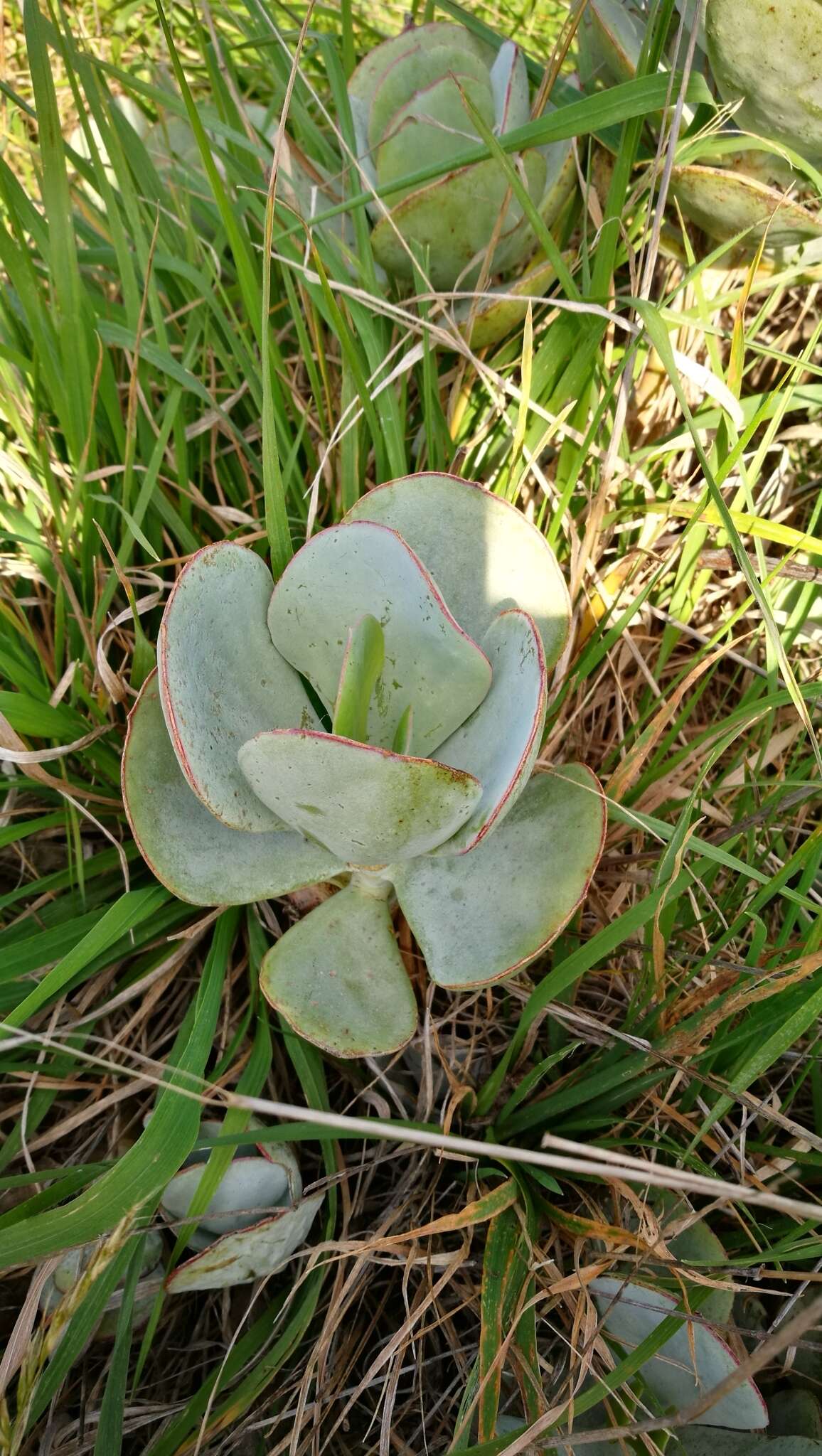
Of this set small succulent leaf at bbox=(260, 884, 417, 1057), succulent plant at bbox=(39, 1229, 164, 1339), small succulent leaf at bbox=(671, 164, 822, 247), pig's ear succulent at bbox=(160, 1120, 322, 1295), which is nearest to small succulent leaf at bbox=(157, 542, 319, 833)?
small succulent leaf at bbox=(260, 884, 417, 1057)

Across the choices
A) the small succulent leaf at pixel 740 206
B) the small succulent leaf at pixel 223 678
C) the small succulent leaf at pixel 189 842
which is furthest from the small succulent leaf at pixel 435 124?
the small succulent leaf at pixel 189 842

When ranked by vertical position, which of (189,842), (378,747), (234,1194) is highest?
(378,747)

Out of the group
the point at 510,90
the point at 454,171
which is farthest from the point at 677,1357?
the point at 510,90

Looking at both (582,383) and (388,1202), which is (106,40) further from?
(388,1202)

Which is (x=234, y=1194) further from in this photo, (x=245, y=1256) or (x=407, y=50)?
(x=407, y=50)

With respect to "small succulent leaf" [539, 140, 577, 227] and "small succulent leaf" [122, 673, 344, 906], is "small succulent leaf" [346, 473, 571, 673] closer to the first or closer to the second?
"small succulent leaf" [122, 673, 344, 906]

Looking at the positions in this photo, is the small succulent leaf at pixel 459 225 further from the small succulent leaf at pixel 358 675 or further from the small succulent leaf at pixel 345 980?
the small succulent leaf at pixel 345 980
